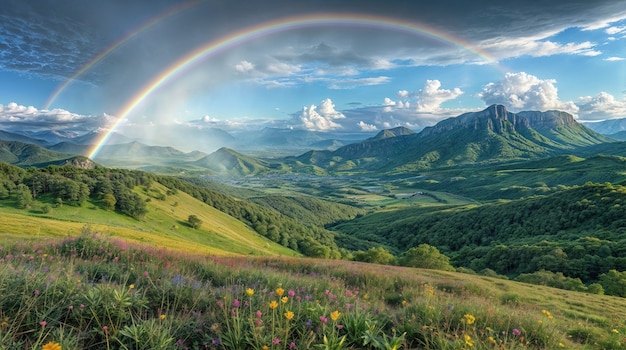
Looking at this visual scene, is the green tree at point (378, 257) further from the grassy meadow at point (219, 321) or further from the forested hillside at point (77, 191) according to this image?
the grassy meadow at point (219, 321)

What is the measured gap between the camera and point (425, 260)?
4641 centimetres

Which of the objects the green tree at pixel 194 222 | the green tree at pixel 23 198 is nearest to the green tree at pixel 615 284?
the green tree at pixel 194 222

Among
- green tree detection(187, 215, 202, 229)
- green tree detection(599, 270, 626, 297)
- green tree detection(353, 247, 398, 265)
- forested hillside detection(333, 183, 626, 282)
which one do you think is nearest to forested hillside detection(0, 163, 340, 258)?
green tree detection(187, 215, 202, 229)

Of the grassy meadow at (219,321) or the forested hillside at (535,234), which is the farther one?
the forested hillside at (535,234)


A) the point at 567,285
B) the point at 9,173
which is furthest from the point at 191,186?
the point at 567,285

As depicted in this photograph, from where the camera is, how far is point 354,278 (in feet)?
41.0

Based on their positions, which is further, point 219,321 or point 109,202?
point 109,202

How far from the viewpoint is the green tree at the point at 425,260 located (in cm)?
4569

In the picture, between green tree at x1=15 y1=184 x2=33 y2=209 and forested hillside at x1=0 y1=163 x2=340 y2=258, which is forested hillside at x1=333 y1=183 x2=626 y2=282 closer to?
forested hillside at x1=0 y1=163 x2=340 y2=258

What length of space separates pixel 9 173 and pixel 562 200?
17006 centimetres

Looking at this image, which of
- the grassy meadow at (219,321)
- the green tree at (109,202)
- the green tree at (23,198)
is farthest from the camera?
the green tree at (109,202)

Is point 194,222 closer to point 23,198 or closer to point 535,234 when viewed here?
point 23,198

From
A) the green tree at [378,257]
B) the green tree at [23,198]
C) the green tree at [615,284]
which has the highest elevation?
the green tree at [23,198]

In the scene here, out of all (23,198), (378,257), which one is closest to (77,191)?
(23,198)
